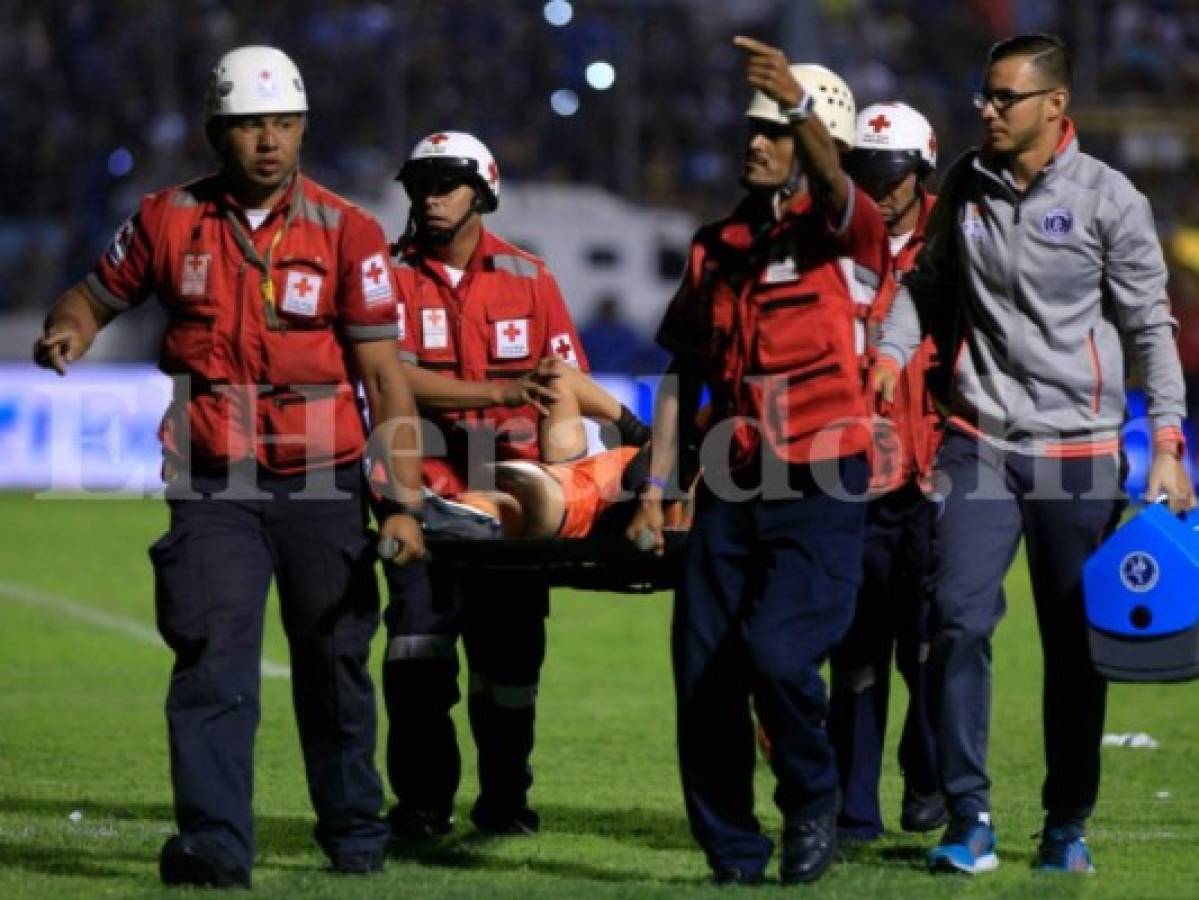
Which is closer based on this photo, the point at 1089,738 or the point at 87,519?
the point at 1089,738

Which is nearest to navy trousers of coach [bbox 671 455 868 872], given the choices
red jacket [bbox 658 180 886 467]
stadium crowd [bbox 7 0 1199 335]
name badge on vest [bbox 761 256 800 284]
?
red jacket [bbox 658 180 886 467]

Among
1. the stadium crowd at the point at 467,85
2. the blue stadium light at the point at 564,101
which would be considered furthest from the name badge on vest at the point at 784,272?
the blue stadium light at the point at 564,101

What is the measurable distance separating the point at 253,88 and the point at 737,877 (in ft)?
7.99

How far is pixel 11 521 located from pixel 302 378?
14727mm

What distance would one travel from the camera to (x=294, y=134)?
7.48 meters

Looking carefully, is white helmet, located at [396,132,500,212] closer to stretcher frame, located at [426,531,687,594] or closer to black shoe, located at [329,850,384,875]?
stretcher frame, located at [426,531,687,594]

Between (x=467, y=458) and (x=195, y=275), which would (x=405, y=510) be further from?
(x=467, y=458)

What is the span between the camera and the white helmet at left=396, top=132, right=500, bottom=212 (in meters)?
8.92

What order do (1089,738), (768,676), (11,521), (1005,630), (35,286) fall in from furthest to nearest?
1. (35,286)
2. (11,521)
3. (1005,630)
4. (1089,738)
5. (768,676)

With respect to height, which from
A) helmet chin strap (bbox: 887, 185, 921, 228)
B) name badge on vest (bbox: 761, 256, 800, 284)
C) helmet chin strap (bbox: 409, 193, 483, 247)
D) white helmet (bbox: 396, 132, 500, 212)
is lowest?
name badge on vest (bbox: 761, 256, 800, 284)

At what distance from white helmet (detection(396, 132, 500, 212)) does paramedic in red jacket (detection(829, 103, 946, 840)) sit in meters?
1.19

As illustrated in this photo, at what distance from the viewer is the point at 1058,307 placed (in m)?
7.64

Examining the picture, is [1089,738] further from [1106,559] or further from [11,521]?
[11,521]

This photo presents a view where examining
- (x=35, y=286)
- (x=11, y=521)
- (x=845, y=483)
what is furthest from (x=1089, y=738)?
(x=35, y=286)
